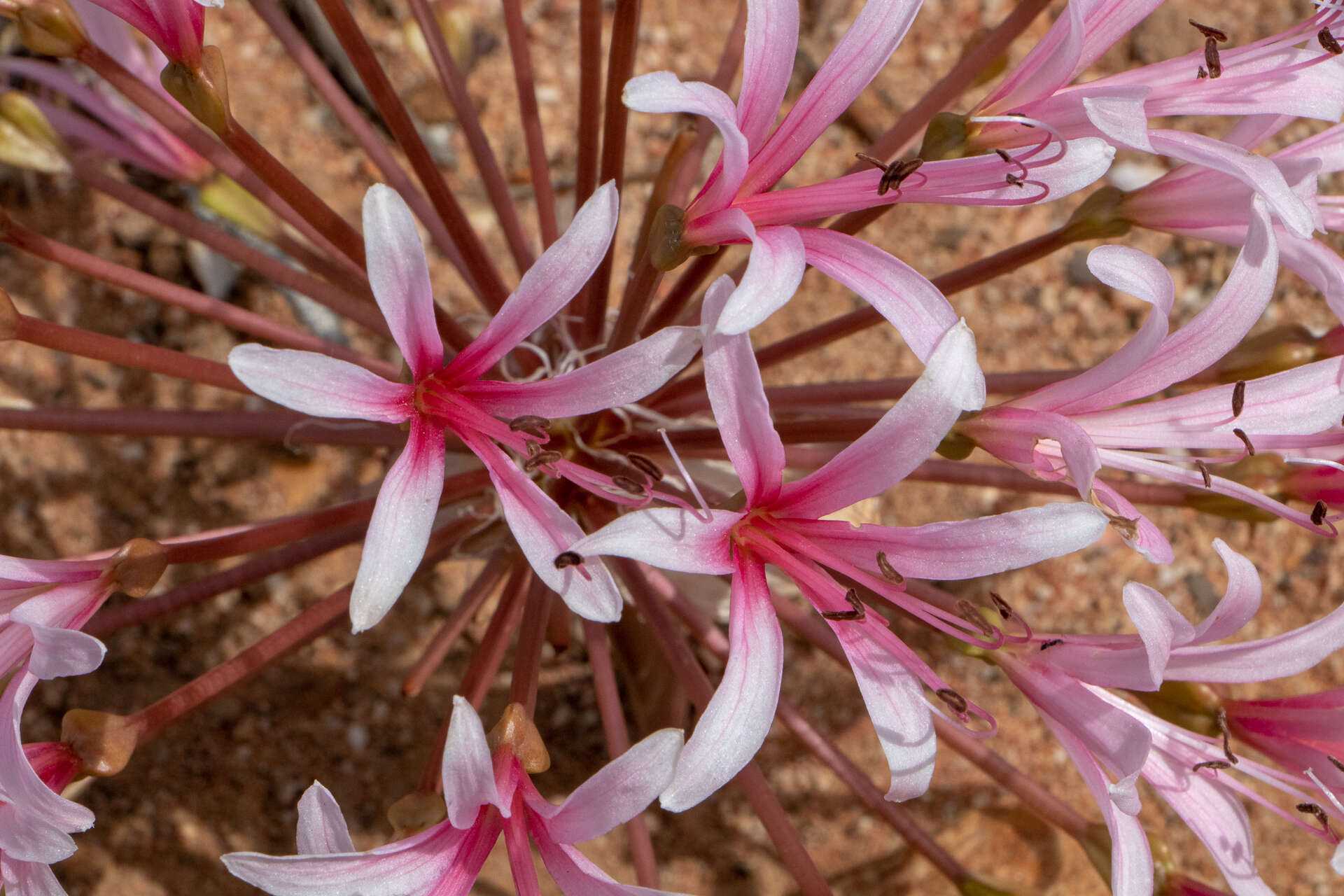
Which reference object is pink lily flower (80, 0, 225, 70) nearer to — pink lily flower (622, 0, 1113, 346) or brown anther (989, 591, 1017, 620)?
pink lily flower (622, 0, 1113, 346)

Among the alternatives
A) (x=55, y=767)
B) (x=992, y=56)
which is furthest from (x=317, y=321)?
(x=992, y=56)

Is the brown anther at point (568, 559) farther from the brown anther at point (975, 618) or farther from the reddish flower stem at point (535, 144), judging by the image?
the reddish flower stem at point (535, 144)

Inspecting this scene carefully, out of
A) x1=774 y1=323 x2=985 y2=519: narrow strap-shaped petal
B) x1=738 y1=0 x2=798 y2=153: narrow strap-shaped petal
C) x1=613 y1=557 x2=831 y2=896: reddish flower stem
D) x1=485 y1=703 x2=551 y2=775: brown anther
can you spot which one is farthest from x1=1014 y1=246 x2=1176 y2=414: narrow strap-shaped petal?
x1=485 y1=703 x2=551 y2=775: brown anther

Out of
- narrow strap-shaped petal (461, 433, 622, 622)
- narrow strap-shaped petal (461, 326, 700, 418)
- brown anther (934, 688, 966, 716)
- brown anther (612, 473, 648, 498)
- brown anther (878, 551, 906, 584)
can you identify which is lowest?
brown anther (934, 688, 966, 716)

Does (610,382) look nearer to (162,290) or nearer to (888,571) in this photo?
(888,571)

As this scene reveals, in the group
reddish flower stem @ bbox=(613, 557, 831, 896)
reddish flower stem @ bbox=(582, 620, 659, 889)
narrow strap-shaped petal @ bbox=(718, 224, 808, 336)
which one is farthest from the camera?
reddish flower stem @ bbox=(582, 620, 659, 889)

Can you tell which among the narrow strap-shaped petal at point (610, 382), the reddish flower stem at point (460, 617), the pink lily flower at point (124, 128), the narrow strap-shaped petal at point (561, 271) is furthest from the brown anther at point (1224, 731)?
the pink lily flower at point (124, 128)
